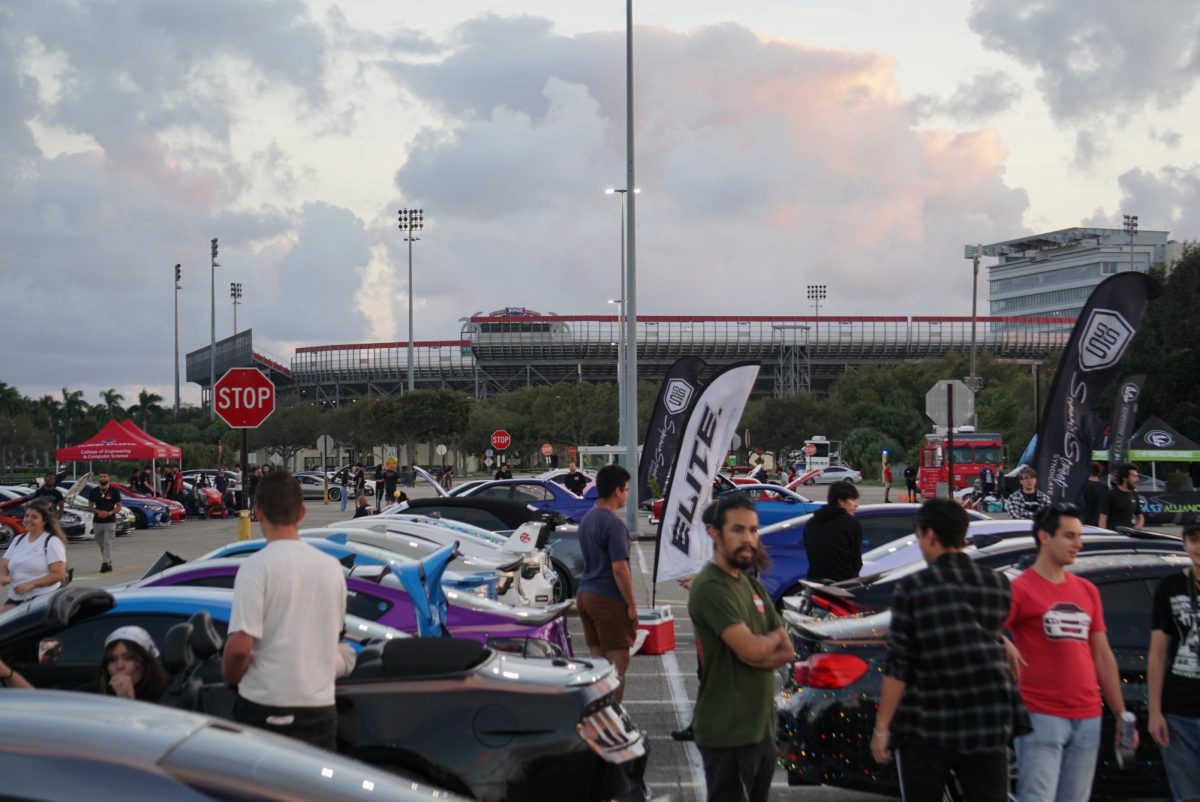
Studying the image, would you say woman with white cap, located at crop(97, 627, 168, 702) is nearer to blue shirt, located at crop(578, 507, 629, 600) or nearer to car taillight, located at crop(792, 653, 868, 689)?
car taillight, located at crop(792, 653, 868, 689)

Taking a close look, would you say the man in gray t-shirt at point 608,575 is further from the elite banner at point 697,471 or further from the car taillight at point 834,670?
the elite banner at point 697,471

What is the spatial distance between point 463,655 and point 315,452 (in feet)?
357

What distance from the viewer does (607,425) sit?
94438 mm

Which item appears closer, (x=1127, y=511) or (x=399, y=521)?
(x=1127, y=511)

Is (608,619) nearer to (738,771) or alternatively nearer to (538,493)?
(738,771)

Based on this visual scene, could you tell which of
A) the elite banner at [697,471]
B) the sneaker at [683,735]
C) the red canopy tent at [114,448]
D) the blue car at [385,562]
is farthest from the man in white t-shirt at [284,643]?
the red canopy tent at [114,448]

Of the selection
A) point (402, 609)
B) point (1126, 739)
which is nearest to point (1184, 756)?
point (1126, 739)

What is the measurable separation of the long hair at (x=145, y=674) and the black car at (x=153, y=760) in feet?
8.05

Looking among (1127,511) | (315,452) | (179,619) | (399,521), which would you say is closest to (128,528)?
(399,521)

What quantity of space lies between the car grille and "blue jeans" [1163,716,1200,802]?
223 cm

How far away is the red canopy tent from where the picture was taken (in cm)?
3828

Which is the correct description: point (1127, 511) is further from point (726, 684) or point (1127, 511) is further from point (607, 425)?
point (607, 425)

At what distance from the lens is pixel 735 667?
516 cm

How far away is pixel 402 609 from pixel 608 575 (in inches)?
58.4
